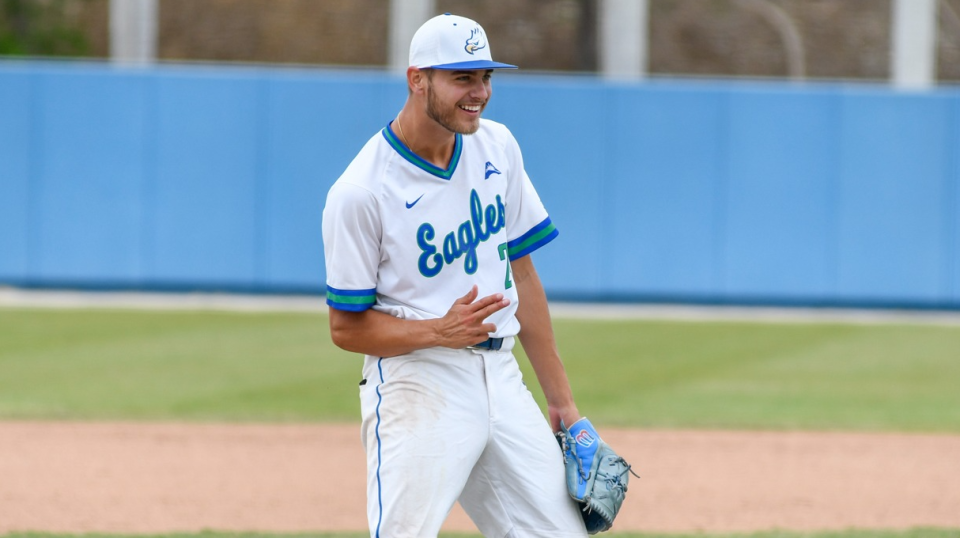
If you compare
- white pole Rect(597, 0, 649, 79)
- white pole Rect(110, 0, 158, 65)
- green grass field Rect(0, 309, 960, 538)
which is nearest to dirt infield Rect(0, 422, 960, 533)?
green grass field Rect(0, 309, 960, 538)

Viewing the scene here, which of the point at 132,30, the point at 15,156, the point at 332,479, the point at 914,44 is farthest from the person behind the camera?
the point at 132,30

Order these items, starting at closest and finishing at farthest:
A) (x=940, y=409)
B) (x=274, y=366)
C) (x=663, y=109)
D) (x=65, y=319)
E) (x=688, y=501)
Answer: (x=688, y=501), (x=940, y=409), (x=274, y=366), (x=65, y=319), (x=663, y=109)

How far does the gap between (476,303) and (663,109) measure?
11.9 meters

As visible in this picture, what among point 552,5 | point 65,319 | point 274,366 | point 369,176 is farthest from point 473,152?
point 552,5

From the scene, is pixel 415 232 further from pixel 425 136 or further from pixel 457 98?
pixel 457 98

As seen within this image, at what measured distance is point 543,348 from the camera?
143 inches

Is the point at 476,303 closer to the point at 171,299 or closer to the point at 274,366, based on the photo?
the point at 274,366

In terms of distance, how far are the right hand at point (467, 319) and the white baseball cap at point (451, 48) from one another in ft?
1.87

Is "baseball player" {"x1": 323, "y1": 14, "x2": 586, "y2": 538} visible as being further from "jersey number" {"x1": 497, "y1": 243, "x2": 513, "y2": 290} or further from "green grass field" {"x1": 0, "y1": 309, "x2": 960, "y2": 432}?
"green grass field" {"x1": 0, "y1": 309, "x2": 960, "y2": 432}

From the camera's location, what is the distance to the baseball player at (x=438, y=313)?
3.26 m

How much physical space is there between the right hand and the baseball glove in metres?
0.48

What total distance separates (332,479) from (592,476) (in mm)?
3635

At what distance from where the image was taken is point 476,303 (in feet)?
10.6

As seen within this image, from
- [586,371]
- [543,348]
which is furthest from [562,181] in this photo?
[543,348]
